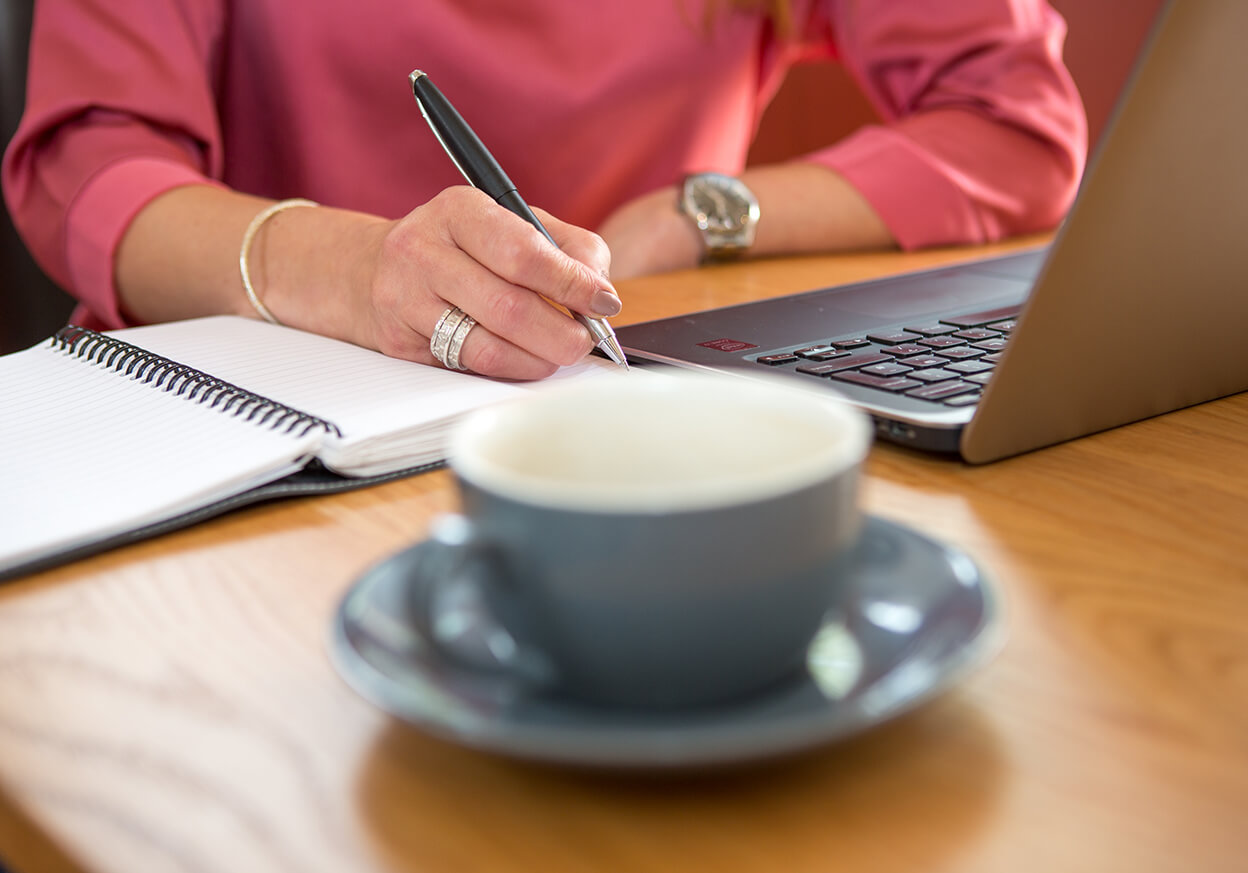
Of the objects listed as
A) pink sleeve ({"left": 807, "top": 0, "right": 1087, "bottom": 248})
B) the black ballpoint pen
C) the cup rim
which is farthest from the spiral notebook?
pink sleeve ({"left": 807, "top": 0, "right": 1087, "bottom": 248})

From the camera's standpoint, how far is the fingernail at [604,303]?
576 millimetres

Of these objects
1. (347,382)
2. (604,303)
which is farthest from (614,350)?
(347,382)

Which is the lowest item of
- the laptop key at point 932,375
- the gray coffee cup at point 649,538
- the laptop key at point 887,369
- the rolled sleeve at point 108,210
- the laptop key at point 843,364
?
the rolled sleeve at point 108,210

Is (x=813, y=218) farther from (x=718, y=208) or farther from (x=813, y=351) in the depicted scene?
(x=813, y=351)

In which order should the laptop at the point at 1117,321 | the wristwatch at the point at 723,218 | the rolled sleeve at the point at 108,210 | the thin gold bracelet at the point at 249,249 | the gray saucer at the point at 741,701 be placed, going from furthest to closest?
1. the wristwatch at the point at 723,218
2. the rolled sleeve at the point at 108,210
3. the thin gold bracelet at the point at 249,249
4. the laptop at the point at 1117,321
5. the gray saucer at the point at 741,701

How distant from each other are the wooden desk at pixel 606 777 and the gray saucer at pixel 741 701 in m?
0.02

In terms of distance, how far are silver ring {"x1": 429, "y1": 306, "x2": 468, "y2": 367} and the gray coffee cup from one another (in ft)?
1.04

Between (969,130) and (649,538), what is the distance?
926mm

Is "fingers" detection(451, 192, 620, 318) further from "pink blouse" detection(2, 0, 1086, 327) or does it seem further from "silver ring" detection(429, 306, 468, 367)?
"pink blouse" detection(2, 0, 1086, 327)

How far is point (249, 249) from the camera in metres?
0.76

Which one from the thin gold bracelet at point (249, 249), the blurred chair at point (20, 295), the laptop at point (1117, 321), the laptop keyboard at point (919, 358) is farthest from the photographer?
the blurred chair at point (20, 295)

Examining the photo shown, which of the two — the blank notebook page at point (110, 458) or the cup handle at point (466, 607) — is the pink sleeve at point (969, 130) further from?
the cup handle at point (466, 607)

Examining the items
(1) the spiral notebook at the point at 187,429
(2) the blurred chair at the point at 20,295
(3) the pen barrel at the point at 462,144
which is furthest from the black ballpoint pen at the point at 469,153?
(2) the blurred chair at the point at 20,295

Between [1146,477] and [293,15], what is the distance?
33.5 inches
